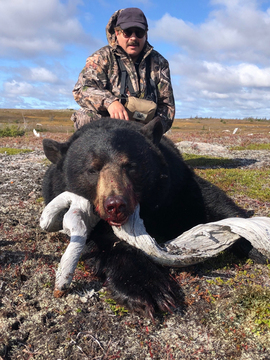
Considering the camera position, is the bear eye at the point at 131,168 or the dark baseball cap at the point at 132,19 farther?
the dark baseball cap at the point at 132,19

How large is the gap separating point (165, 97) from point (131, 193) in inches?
151

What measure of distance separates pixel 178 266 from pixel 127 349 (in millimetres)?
899

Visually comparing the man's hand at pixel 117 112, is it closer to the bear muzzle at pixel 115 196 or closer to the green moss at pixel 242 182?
the bear muzzle at pixel 115 196

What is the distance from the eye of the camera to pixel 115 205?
2355mm

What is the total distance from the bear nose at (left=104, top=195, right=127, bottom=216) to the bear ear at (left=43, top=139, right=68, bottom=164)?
1213mm

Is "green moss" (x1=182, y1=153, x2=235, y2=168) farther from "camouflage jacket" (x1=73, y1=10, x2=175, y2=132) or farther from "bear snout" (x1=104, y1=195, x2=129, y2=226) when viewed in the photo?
"bear snout" (x1=104, y1=195, x2=129, y2=226)

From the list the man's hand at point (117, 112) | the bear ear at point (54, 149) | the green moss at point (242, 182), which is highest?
the man's hand at point (117, 112)

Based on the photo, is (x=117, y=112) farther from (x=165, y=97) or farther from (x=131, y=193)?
(x=131, y=193)

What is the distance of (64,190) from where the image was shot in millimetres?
3430

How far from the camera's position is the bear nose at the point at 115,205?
236cm

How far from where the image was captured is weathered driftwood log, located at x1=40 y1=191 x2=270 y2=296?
8.02ft

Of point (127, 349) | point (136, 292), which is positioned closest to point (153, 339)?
point (127, 349)

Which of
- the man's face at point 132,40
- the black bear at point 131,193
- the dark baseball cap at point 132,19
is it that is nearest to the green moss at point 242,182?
the black bear at point 131,193

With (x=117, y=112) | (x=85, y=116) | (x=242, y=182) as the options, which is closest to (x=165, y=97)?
(x=85, y=116)
